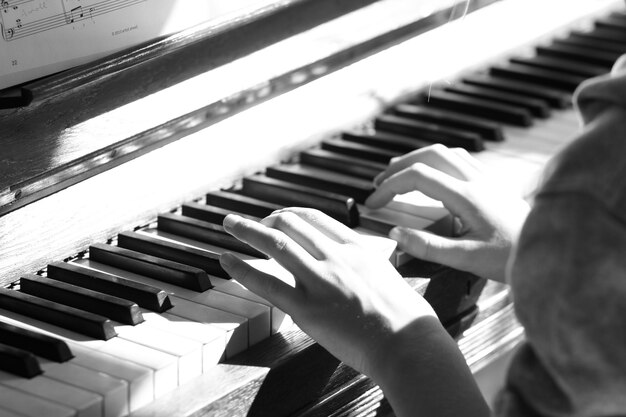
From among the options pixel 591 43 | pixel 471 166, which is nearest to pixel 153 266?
pixel 471 166

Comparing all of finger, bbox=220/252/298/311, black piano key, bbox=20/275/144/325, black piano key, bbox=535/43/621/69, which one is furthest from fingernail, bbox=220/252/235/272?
black piano key, bbox=535/43/621/69

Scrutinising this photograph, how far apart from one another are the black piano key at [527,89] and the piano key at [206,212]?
89 centimetres

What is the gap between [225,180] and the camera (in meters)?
1.85

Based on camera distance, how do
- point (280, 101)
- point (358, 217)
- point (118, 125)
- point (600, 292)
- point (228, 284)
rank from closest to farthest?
point (600, 292)
point (228, 284)
point (118, 125)
point (358, 217)
point (280, 101)

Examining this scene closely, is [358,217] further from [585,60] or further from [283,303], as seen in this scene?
[585,60]

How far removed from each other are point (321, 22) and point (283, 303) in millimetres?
782

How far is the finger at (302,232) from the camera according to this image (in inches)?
54.5

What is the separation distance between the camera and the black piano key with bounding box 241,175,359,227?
1728 mm

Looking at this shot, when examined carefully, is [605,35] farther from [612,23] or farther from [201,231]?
[201,231]

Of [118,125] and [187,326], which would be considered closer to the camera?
[187,326]

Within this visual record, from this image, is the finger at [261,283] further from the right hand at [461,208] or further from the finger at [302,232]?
the right hand at [461,208]

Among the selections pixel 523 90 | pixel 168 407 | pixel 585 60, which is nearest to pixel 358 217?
pixel 168 407

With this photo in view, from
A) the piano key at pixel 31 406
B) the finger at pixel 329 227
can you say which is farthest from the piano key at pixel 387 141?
the piano key at pixel 31 406

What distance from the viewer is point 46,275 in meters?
1.51
